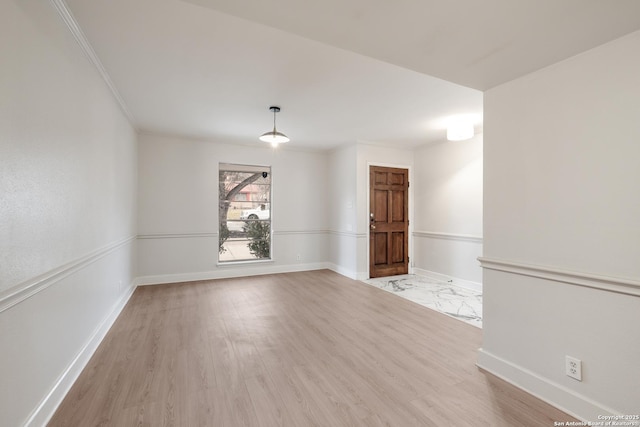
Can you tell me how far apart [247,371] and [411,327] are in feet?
5.89

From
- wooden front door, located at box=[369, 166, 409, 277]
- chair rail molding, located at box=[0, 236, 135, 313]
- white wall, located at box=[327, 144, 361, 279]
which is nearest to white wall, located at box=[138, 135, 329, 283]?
white wall, located at box=[327, 144, 361, 279]

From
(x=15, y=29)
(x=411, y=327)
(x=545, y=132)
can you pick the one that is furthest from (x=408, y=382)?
(x=15, y=29)

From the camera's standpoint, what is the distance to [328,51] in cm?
228

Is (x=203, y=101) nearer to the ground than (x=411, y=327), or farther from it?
farther from it

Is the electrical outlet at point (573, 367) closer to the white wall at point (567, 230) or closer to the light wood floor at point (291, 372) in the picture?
the white wall at point (567, 230)

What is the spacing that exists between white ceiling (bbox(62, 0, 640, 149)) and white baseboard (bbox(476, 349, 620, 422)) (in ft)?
6.96

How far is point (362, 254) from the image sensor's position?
5.34 meters

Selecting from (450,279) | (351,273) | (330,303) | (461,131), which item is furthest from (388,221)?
(330,303)

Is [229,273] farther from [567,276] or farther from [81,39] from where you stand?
[567,276]

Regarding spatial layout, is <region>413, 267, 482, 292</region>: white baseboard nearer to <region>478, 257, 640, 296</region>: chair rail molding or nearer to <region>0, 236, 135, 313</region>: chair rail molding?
<region>478, 257, 640, 296</region>: chair rail molding

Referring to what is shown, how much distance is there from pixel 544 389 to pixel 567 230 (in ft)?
3.54

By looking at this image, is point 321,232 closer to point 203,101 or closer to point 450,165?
point 450,165

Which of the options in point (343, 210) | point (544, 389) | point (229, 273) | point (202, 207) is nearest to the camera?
point (544, 389)

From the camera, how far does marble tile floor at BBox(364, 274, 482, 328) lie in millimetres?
3555
